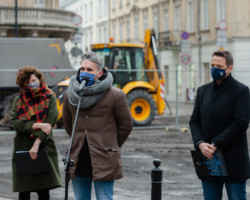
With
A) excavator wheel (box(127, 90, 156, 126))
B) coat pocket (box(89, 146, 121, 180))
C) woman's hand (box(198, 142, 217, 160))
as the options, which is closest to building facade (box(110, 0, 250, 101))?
excavator wheel (box(127, 90, 156, 126))

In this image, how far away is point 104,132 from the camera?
534 cm

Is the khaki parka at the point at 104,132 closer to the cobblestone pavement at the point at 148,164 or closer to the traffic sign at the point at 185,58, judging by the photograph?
the cobblestone pavement at the point at 148,164

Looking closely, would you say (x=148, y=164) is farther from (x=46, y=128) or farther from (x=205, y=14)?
(x=205, y=14)

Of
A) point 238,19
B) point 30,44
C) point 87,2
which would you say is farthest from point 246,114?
point 87,2

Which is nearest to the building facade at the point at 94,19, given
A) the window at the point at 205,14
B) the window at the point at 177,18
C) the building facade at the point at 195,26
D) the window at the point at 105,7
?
the window at the point at 105,7

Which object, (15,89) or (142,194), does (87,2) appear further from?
(142,194)

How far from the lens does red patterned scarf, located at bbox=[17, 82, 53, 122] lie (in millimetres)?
6215

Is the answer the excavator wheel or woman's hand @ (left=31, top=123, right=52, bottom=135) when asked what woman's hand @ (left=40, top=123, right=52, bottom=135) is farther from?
the excavator wheel

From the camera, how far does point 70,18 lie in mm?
39219

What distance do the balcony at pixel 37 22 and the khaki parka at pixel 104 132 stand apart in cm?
3169

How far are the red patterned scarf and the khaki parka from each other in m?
0.83

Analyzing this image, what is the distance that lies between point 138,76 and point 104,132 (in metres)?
13.9

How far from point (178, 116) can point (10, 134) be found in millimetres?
5130

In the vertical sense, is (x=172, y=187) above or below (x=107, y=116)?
below
